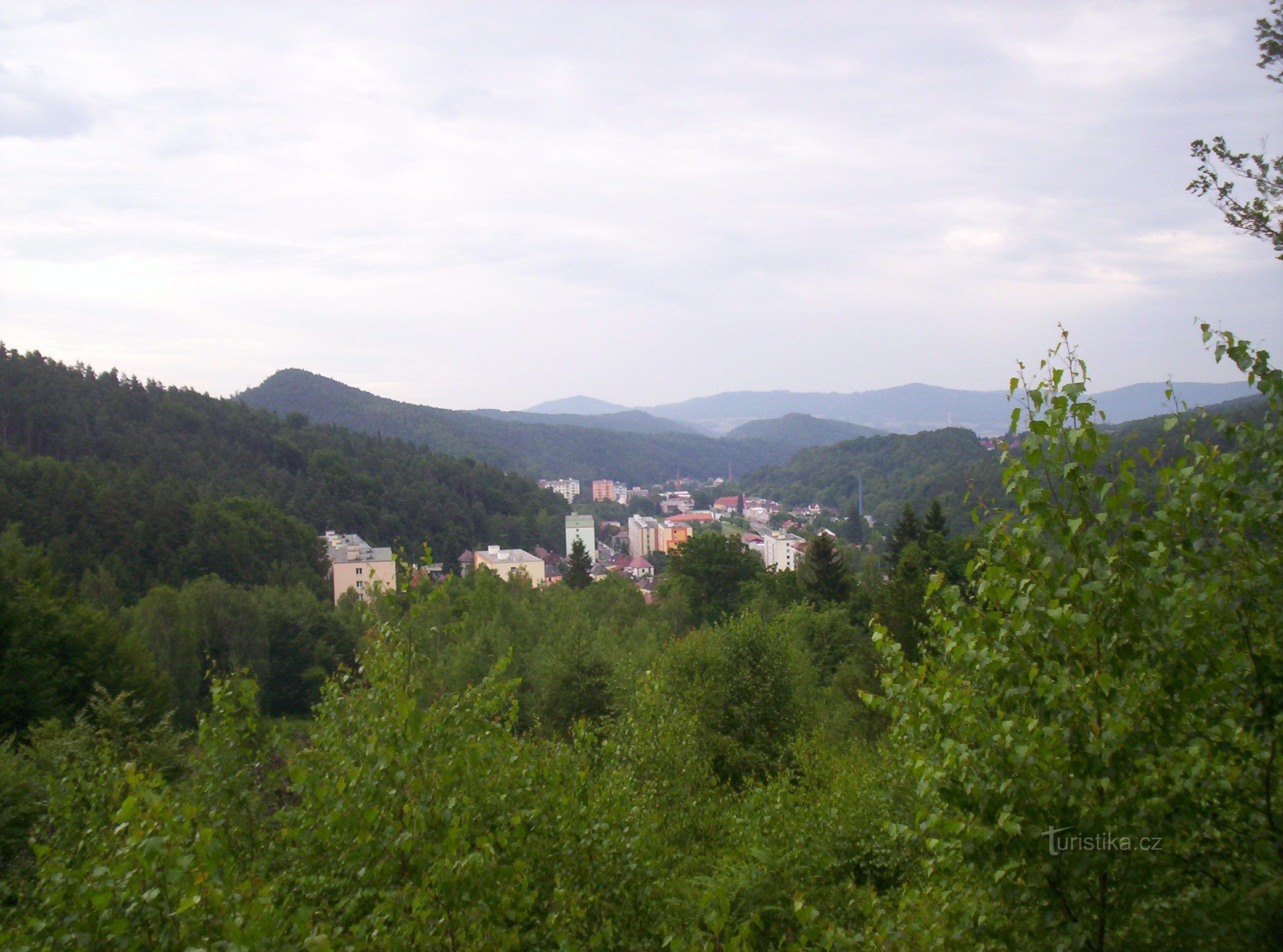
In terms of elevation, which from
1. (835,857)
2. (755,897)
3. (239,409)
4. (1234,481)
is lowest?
(835,857)

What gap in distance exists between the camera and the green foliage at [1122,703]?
3527mm

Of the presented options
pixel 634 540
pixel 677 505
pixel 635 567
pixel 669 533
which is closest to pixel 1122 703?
pixel 635 567

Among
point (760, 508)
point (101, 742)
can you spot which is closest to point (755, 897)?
point (101, 742)

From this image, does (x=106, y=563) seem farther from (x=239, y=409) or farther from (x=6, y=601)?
(x=239, y=409)

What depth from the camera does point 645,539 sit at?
12388cm

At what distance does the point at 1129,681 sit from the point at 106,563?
190ft

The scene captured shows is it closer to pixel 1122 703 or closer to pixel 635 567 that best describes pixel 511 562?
pixel 635 567

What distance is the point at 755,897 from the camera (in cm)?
820

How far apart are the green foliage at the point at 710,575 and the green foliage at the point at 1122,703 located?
41.5m

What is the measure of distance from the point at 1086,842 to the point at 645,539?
396ft

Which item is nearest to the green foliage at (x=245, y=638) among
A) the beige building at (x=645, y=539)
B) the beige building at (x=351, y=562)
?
the beige building at (x=351, y=562)

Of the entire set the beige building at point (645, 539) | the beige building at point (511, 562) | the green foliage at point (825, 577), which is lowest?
the beige building at point (645, 539)

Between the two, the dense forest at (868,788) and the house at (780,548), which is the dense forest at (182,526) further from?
the house at (780,548)

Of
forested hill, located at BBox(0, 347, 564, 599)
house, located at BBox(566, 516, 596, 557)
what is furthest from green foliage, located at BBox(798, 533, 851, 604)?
house, located at BBox(566, 516, 596, 557)
